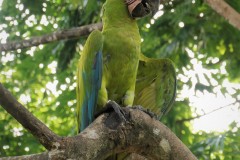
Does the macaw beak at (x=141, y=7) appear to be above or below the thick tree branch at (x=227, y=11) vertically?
above

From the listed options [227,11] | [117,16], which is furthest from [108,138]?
[227,11]

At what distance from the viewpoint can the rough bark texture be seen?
1.66 metres

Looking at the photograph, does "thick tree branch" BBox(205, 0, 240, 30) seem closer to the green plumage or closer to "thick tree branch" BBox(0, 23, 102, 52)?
the green plumage

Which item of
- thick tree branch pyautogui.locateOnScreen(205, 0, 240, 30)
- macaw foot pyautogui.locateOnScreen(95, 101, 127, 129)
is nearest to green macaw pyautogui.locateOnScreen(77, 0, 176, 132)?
macaw foot pyautogui.locateOnScreen(95, 101, 127, 129)

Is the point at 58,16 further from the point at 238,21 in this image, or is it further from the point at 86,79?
the point at 86,79

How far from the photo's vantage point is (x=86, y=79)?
9.60 feet

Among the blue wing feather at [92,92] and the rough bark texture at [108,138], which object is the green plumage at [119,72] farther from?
the rough bark texture at [108,138]

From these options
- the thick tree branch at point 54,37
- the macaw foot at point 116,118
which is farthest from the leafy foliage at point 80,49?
the macaw foot at point 116,118

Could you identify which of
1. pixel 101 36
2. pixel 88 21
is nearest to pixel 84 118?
pixel 101 36

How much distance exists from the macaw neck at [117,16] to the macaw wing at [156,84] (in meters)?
0.30

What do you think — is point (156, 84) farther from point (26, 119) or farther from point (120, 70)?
point (26, 119)

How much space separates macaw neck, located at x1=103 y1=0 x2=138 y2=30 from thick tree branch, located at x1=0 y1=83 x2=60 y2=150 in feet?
4.90

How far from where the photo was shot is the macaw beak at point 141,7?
10.3 feet

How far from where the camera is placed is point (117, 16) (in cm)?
311
